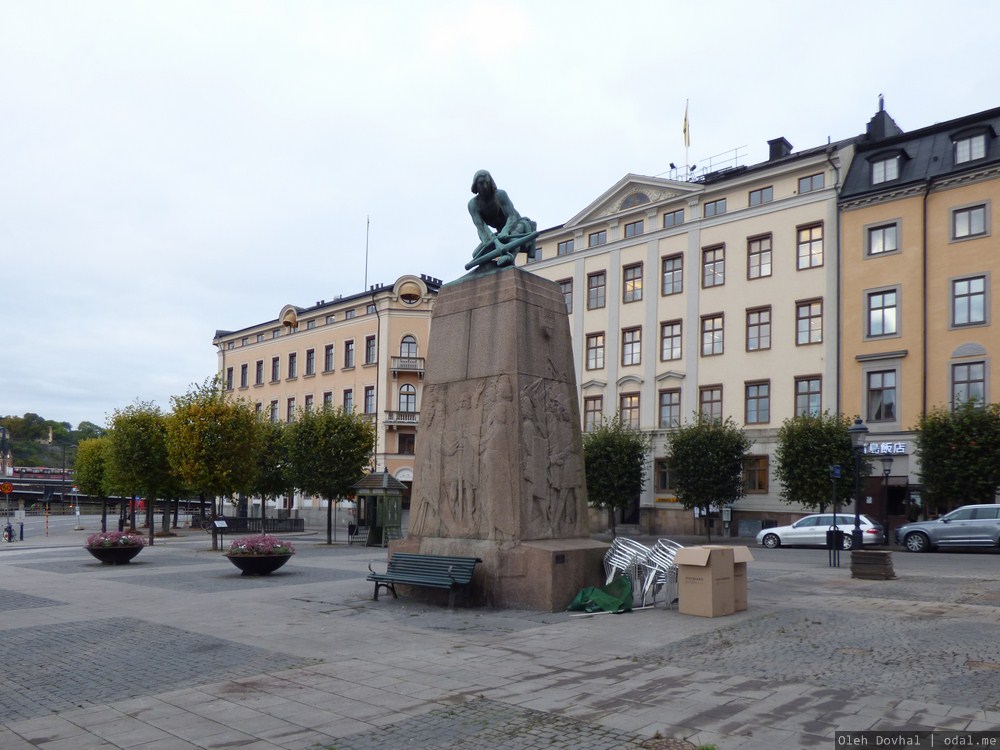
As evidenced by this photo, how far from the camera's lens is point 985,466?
29.2 meters

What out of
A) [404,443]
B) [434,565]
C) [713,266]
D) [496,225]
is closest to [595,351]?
[713,266]

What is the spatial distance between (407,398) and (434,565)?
42.7m

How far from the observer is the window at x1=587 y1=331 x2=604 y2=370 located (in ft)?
149

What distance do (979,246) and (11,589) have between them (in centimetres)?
3358

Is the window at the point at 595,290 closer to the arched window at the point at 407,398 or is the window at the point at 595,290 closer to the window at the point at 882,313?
the window at the point at 882,313

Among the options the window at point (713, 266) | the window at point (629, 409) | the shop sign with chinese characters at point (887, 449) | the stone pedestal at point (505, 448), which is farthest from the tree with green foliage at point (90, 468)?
the shop sign with chinese characters at point (887, 449)

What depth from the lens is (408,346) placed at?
182 feet

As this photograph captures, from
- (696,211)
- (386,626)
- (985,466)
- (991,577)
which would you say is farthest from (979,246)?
(386,626)

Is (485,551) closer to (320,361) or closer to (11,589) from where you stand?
(11,589)

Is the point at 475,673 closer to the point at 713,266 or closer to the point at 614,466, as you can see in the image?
the point at 614,466

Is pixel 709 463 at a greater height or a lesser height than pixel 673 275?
lesser

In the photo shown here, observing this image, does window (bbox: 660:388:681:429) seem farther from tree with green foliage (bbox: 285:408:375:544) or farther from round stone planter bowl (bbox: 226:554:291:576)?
round stone planter bowl (bbox: 226:554:291:576)

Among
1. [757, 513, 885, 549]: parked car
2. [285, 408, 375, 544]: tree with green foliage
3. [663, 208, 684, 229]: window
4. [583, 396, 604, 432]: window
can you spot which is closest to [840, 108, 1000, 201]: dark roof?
[663, 208, 684, 229]: window

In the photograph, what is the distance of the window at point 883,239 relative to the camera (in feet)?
115
